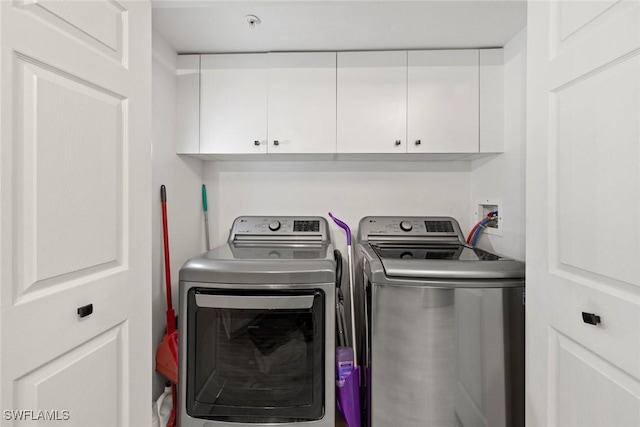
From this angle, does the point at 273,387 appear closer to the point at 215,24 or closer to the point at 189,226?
the point at 189,226

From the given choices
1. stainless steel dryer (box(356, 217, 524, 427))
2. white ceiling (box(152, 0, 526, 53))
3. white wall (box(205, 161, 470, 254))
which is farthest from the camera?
white wall (box(205, 161, 470, 254))

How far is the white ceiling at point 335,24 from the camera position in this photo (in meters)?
1.26

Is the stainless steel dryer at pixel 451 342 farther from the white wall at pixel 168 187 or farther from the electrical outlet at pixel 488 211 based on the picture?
the white wall at pixel 168 187

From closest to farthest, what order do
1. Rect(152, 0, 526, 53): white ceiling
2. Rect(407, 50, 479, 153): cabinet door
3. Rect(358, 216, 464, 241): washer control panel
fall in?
1. Rect(152, 0, 526, 53): white ceiling
2. Rect(407, 50, 479, 153): cabinet door
3. Rect(358, 216, 464, 241): washer control panel

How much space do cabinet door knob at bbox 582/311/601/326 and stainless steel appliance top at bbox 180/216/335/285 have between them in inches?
31.4

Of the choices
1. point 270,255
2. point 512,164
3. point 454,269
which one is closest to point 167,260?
point 270,255

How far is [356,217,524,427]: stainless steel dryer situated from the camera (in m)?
1.16

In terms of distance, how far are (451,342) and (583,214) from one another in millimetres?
674

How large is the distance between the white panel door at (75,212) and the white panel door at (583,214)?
1269mm

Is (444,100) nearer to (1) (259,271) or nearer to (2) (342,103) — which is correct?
(2) (342,103)

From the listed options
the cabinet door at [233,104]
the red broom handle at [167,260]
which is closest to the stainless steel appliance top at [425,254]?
the cabinet door at [233,104]

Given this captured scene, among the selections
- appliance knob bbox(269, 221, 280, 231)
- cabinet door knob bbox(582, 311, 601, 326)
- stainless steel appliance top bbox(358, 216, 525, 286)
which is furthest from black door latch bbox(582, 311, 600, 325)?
appliance knob bbox(269, 221, 280, 231)

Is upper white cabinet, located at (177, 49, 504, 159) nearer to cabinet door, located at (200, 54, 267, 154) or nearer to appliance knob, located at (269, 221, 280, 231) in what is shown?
cabinet door, located at (200, 54, 267, 154)

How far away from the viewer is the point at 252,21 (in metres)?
1.38
